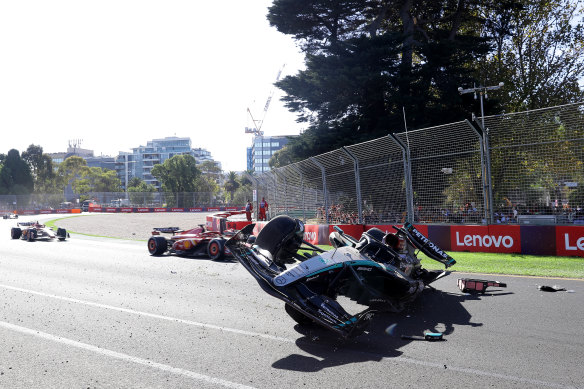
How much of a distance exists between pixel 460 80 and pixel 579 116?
14.5 m

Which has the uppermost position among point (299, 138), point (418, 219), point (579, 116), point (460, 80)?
point (460, 80)

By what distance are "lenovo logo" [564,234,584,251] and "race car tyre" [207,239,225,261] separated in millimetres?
8683

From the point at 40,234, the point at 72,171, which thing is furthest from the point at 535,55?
the point at 72,171

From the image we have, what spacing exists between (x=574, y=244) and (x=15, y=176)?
8982 cm

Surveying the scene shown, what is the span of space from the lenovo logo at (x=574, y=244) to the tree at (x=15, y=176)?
8709 centimetres

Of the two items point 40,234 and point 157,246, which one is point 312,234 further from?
point 40,234

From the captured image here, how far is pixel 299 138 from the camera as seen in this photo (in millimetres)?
26984

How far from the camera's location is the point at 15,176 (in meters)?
81.6

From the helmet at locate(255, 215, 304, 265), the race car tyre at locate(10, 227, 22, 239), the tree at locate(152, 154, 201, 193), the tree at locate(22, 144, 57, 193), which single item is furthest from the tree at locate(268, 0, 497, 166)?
the tree at locate(22, 144, 57, 193)

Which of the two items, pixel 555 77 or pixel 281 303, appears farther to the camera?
pixel 555 77

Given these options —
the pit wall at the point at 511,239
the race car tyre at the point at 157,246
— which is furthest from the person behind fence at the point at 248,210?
the pit wall at the point at 511,239

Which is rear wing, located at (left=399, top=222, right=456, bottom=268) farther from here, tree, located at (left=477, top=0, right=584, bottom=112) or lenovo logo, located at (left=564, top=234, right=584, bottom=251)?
tree, located at (left=477, top=0, right=584, bottom=112)

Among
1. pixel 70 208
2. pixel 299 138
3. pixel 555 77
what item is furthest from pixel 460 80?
pixel 70 208

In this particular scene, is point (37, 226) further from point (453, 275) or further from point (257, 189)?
point (453, 275)
